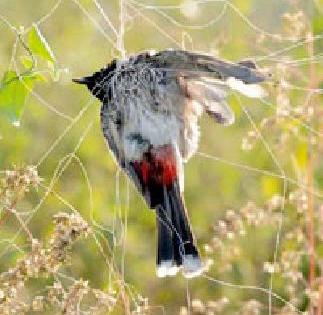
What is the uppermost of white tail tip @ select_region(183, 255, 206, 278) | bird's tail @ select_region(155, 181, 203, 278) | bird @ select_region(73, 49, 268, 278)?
bird @ select_region(73, 49, 268, 278)

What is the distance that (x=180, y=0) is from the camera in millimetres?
3561

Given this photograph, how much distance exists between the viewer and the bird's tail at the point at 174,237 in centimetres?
177

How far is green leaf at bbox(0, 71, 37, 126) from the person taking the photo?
165 centimetres

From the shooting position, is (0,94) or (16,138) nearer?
(0,94)

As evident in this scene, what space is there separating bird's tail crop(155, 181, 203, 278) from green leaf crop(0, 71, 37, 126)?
0.26m

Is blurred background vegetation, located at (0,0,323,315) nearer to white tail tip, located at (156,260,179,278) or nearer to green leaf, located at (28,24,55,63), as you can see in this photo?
white tail tip, located at (156,260,179,278)

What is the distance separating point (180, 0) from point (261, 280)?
2.80 feet

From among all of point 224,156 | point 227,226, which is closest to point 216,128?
point 224,156

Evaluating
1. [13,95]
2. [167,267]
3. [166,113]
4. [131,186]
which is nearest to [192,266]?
[167,267]

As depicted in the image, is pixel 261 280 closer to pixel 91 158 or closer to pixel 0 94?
pixel 91 158

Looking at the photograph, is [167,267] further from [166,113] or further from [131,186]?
[131,186]

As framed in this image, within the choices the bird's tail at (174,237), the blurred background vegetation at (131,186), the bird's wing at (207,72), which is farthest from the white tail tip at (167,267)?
the blurred background vegetation at (131,186)

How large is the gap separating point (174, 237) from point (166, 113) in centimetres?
26

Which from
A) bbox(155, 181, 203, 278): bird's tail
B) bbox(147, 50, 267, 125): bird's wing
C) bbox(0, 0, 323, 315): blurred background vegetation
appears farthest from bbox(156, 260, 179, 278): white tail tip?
bbox(0, 0, 323, 315): blurred background vegetation
